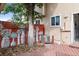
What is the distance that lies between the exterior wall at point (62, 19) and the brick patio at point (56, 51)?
0.29 ft

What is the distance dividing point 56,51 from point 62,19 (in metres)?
0.46

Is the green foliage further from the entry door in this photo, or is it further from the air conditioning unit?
the entry door

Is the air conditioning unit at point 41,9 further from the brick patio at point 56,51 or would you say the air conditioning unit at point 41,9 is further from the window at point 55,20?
the brick patio at point 56,51

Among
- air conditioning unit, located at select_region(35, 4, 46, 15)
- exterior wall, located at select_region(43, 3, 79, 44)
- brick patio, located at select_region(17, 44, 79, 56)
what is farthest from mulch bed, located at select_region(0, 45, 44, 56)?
air conditioning unit, located at select_region(35, 4, 46, 15)

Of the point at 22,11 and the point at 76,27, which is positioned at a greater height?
the point at 22,11

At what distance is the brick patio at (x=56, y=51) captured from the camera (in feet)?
10.8

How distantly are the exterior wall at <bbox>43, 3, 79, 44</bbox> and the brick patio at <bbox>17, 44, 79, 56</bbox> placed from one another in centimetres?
9

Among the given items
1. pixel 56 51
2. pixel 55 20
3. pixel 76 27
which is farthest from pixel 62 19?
pixel 56 51

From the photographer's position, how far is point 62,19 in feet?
11.0

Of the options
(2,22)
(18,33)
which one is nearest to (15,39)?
(18,33)

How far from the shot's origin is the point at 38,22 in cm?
339

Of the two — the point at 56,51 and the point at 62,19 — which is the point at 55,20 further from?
the point at 56,51

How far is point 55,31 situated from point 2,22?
763 mm

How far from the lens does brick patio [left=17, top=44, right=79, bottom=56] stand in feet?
10.8
